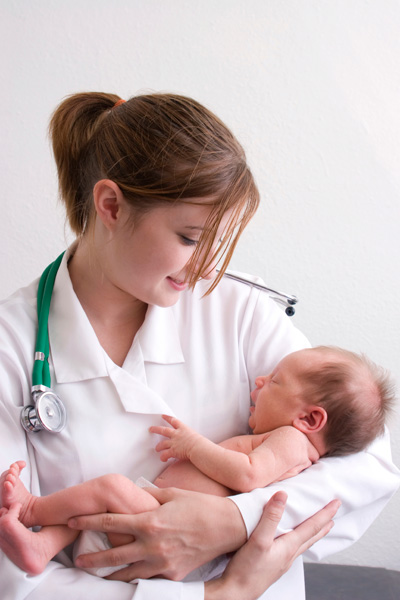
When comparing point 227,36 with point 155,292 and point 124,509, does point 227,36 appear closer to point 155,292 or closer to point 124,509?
point 155,292

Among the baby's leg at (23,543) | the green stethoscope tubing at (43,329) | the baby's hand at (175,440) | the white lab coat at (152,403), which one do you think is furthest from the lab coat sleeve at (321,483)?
the green stethoscope tubing at (43,329)

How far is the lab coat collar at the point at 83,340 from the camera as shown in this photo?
143 cm

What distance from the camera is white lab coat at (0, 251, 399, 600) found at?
49.6 inches

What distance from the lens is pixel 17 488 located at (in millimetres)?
1198

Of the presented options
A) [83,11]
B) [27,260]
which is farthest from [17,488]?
[83,11]

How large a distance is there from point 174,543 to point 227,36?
6.04ft

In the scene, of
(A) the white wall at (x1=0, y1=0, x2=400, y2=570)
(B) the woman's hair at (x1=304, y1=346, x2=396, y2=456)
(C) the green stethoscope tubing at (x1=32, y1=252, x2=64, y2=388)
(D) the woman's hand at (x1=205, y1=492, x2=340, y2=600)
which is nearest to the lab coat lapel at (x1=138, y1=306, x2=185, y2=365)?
(C) the green stethoscope tubing at (x1=32, y1=252, x2=64, y2=388)

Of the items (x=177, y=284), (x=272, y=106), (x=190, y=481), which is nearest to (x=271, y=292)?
(x=177, y=284)

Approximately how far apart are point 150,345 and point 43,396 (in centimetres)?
30

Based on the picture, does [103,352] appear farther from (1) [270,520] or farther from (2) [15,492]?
(1) [270,520]

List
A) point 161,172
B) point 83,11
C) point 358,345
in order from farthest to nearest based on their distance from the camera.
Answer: point 358,345 < point 83,11 < point 161,172

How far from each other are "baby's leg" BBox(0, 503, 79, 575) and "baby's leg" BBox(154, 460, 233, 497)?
27 centimetres

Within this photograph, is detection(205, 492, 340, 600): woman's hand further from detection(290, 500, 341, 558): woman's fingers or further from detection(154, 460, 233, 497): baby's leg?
detection(154, 460, 233, 497): baby's leg

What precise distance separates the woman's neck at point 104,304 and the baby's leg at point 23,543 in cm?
46
